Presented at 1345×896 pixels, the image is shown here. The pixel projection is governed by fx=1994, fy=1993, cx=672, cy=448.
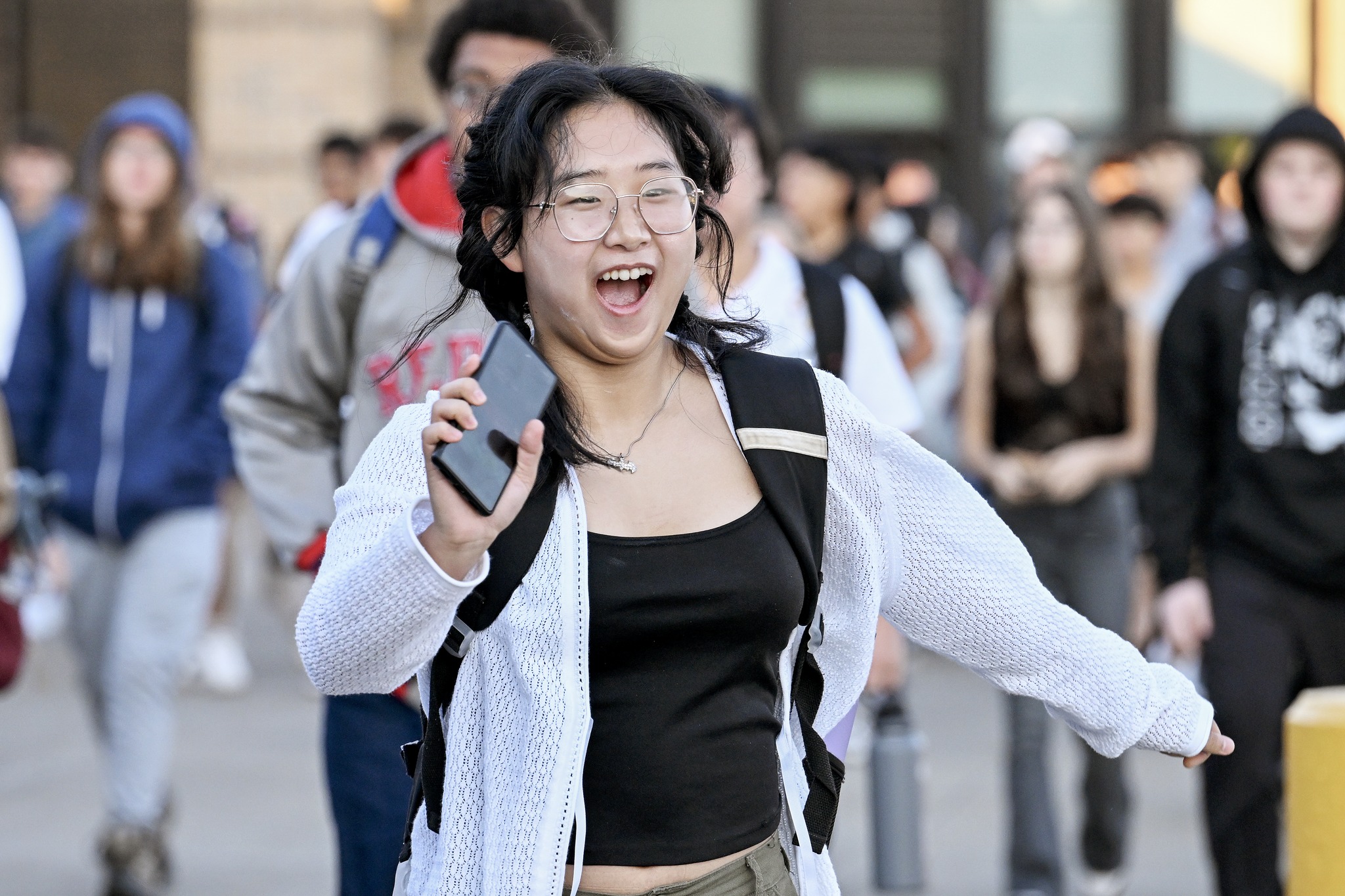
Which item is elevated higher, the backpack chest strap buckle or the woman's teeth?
the woman's teeth


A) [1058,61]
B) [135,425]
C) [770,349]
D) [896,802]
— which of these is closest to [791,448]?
[770,349]

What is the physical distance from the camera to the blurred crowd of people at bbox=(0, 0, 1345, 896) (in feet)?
13.0

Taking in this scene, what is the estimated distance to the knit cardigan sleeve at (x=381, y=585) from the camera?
2.28 m

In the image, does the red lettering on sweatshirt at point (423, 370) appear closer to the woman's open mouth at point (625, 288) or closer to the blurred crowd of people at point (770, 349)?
Answer: the blurred crowd of people at point (770, 349)

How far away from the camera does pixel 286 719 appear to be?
8.54 meters

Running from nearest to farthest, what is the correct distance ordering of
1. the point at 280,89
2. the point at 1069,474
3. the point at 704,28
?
the point at 1069,474
the point at 280,89
the point at 704,28

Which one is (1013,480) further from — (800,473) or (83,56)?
(83,56)

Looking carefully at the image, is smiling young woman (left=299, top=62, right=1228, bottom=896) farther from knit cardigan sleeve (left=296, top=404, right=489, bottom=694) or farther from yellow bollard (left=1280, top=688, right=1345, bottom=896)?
yellow bollard (left=1280, top=688, right=1345, bottom=896)

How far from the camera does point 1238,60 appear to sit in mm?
15305

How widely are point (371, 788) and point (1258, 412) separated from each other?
261 cm

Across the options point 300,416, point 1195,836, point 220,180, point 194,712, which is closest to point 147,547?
point 300,416

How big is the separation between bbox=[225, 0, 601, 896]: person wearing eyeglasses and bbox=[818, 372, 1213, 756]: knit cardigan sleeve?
3.88 feet

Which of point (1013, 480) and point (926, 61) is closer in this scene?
point (1013, 480)

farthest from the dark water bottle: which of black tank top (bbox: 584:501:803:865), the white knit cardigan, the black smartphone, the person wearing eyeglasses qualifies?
the black smartphone
